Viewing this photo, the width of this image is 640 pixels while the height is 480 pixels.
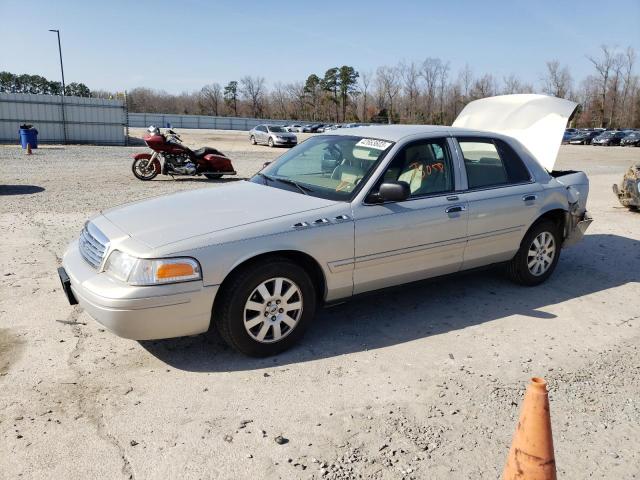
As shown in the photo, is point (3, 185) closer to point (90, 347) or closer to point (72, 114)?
point (90, 347)

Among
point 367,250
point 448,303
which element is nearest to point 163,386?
point 367,250

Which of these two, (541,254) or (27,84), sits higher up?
(27,84)

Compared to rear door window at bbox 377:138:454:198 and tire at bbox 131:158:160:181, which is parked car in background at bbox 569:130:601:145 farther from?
rear door window at bbox 377:138:454:198

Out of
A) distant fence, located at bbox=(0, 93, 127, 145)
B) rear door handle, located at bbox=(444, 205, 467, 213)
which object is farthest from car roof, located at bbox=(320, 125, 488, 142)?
distant fence, located at bbox=(0, 93, 127, 145)

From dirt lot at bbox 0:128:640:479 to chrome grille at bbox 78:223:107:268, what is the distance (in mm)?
681

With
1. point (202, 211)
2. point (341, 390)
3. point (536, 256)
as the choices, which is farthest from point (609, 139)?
point (341, 390)

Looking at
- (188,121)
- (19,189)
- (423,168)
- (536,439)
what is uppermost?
(188,121)

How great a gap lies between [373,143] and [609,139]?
55749 millimetres

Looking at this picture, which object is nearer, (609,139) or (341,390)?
(341,390)

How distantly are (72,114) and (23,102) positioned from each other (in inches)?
86.5

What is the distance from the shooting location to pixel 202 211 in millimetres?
4043

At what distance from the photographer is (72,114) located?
27.1 metres

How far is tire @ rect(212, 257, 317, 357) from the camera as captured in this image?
365cm

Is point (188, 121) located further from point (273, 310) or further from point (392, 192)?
point (273, 310)
